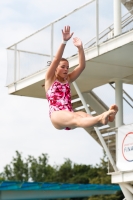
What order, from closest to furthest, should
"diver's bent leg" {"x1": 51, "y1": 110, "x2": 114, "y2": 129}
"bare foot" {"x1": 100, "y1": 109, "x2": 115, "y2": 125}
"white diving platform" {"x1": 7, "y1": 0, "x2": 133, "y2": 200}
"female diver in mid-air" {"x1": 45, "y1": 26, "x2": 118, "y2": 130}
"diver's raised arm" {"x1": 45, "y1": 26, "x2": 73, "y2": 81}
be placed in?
1. "bare foot" {"x1": 100, "y1": 109, "x2": 115, "y2": 125}
2. "diver's bent leg" {"x1": 51, "y1": 110, "x2": 114, "y2": 129}
3. "female diver in mid-air" {"x1": 45, "y1": 26, "x2": 118, "y2": 130}
4. "diver's raised arm" {"x1": 45, "y1": 26, "x2": 73, "y2": 81}
5. "white diving platform" {"x1": 7, "y1": 0, "x2": 133, "y2": 200}

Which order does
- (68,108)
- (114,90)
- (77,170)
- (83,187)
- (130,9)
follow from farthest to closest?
(77,170) → (83,187) → (114,90) → (130,9) → (68,108)

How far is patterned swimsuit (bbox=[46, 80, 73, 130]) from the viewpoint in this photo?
11.6 metres

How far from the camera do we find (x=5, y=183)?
33562 mm

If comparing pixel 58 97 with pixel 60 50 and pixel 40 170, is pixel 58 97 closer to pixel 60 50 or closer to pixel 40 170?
pixel 60 50

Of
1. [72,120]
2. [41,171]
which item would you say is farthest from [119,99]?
[41,171]

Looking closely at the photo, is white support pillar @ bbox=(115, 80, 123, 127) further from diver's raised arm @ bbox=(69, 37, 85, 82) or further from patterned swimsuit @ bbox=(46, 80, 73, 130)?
patterned swimsuit @ bbox=(46, 80, 73, 130)

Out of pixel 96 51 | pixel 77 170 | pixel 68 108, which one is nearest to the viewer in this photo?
pixel 68 108

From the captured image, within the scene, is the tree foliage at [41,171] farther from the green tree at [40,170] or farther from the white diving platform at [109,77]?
the white diving platform at [109,77]

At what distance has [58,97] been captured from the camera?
1167cm

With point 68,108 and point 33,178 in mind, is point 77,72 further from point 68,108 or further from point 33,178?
point 33,178

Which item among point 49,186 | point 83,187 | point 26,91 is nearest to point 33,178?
point 83,187

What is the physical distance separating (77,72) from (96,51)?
8.57 metres

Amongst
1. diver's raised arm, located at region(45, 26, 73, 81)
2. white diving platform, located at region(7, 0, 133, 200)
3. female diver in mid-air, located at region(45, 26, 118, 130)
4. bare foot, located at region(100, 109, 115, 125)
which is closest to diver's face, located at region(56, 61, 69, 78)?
female diver in mid-air, located at region(45, 26, 118, 130)

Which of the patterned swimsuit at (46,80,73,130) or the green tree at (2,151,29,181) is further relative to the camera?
the green tree at (2,151,29,181)
